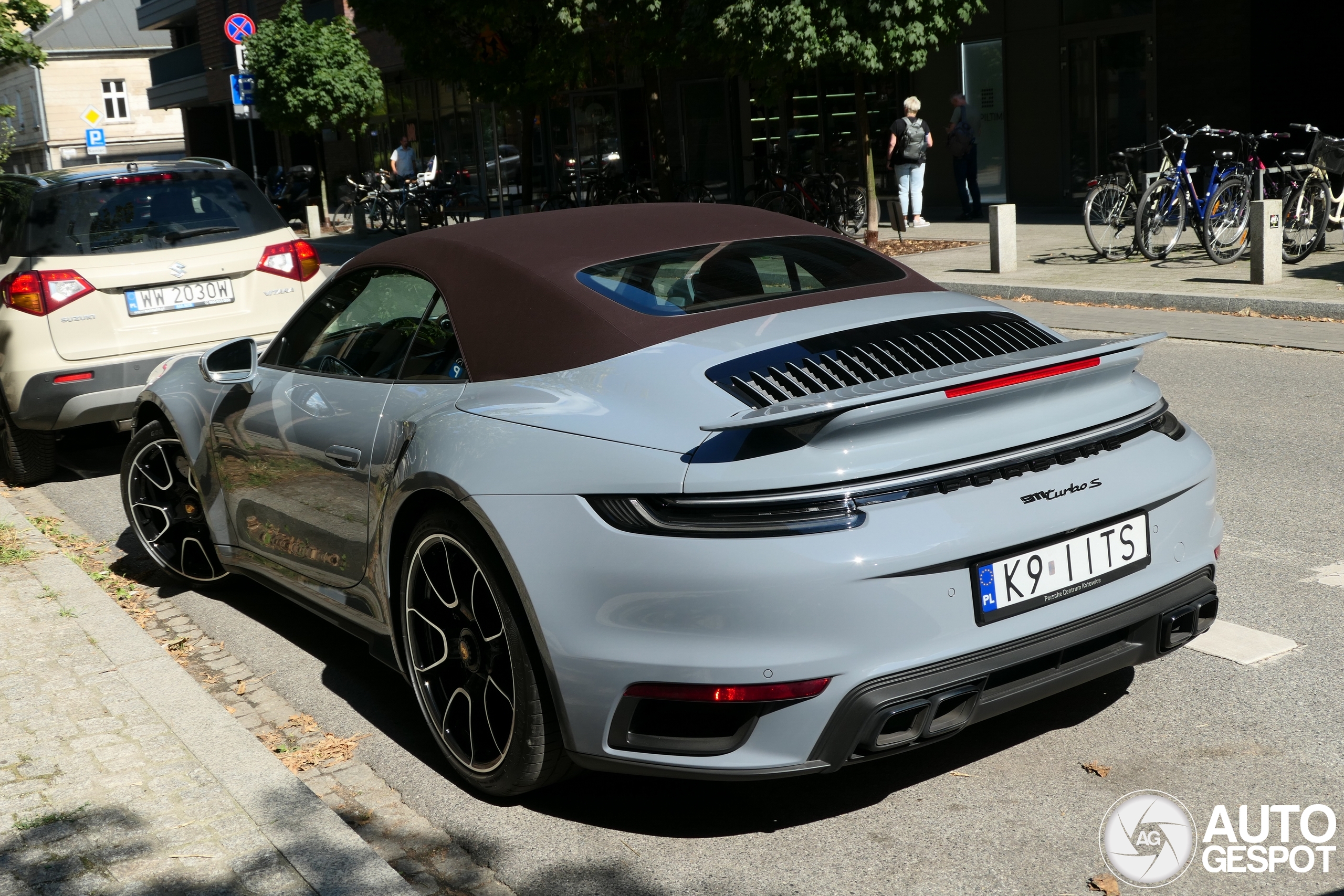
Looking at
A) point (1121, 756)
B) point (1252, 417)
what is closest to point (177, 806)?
point (1121, 756)

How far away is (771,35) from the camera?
612 inches

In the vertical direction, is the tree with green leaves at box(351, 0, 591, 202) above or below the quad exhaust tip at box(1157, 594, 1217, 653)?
above

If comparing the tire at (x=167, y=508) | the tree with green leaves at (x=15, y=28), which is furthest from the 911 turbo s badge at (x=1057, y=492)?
the tree with green leaves at (x=15, y=28)

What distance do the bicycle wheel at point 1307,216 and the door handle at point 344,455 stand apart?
11.4 meters

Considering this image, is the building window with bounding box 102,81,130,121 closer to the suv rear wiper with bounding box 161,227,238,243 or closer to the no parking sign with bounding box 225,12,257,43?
the no parking sign with bounding box 225,12,257,43

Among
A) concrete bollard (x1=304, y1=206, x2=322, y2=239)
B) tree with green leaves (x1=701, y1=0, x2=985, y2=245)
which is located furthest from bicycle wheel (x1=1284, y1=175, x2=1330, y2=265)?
concrete bollard (x1=304, y1=206, x2=322, y2=239)

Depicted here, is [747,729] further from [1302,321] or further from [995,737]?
[1302,321]

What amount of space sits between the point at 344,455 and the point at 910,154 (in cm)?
1648

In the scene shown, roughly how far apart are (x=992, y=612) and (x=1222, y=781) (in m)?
0.88

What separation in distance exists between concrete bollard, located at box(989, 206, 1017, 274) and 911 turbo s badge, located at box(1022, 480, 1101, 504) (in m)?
11.1

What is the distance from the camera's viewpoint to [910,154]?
19375mm

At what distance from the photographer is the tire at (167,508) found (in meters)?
5.56

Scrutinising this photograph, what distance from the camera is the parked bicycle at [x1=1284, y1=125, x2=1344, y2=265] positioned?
1288 centimetres

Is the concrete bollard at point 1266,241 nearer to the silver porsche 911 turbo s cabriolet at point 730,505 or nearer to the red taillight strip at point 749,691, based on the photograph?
the silver porsche 911 turbo s cabriolet at point 730,505
